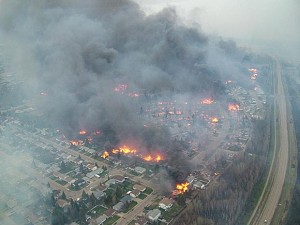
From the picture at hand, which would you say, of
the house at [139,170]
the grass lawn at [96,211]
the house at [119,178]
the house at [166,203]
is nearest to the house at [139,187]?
the house at [119,178]

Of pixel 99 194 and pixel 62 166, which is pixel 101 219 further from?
pixel 62 166

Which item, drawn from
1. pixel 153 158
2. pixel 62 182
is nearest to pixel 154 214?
pixel 153 158

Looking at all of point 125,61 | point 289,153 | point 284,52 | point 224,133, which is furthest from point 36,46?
point 284,52

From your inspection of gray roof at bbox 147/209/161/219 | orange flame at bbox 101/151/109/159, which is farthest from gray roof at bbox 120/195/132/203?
orange flame at bbox 101/151/109/159

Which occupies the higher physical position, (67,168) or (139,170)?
Answer: (139,170)

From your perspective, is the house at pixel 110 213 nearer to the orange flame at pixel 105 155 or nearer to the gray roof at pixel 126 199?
the gray roof at pixel 126 199

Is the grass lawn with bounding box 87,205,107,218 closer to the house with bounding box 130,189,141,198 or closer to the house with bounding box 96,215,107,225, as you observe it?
the house with bounding box 96,215,107,225
